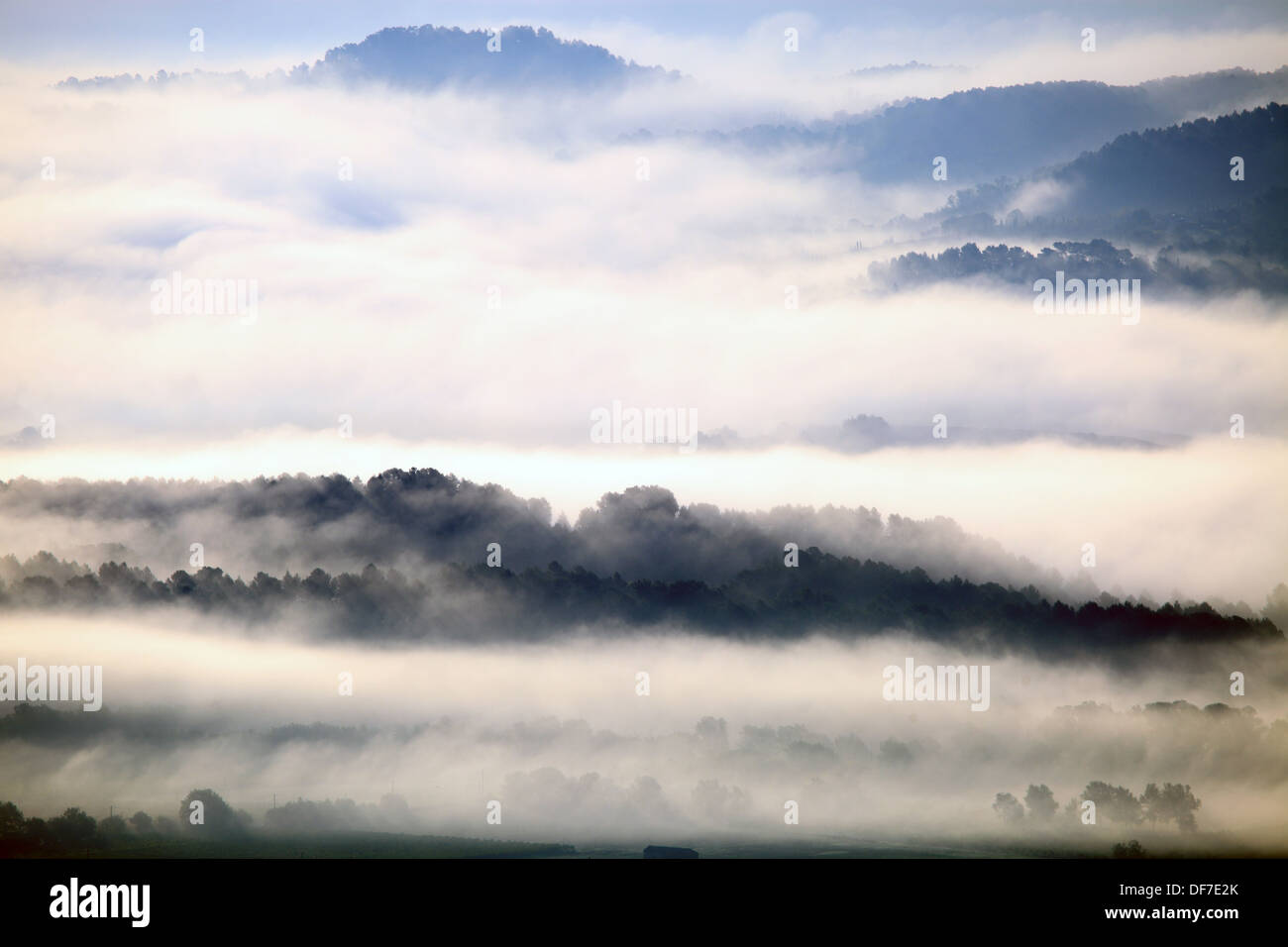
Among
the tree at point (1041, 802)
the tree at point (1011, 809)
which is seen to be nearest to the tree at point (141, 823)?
the tree at point (1011, 809)

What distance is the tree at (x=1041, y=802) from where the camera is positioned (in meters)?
43.6

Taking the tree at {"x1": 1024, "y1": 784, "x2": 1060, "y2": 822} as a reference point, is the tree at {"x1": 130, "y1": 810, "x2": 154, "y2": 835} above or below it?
below

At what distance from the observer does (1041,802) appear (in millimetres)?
43781

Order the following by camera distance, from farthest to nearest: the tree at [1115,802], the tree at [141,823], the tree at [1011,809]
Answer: the tree at [141,823], the tree at [1011,809], the tree at [1115,802]

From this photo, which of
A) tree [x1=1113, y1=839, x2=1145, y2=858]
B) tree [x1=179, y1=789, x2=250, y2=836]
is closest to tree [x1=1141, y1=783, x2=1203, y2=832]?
tree [x1=1113, y1=839, x2=1145, y2=858]

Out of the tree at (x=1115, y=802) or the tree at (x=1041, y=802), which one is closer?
the tree at (x=1115, y=802)

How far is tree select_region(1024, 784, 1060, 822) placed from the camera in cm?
A: 4356

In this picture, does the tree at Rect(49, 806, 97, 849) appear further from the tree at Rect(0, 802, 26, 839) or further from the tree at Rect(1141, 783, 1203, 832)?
the tree at Rect(1141, 783, 1203, 832)

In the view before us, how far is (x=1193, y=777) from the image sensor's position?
1673 inches

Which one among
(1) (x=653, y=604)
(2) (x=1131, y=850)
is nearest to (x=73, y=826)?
(1) (x=653, y=604)

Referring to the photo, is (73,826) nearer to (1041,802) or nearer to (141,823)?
(141,823)

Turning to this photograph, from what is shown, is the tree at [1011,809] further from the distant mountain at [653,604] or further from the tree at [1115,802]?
the distant mountain at [653,604]

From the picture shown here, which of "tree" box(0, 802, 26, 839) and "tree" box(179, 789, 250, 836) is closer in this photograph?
"tree" box(0, 802, 26, 839)
